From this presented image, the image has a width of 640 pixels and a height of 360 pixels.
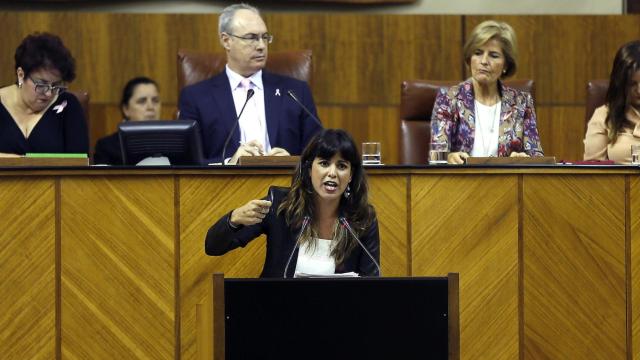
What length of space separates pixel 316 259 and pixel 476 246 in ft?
2.05

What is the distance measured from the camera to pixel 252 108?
443 cm

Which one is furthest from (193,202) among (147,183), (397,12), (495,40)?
(397,12)

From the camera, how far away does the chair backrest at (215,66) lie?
4590 millimetres

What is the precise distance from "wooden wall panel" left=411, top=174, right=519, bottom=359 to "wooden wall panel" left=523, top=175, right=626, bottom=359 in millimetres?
50

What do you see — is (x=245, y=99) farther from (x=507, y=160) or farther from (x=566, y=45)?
(x=566, y=45)

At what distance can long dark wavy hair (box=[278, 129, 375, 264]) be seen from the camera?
3.08 meters

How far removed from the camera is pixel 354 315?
255 cm

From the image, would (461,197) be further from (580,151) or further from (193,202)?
(580,151)

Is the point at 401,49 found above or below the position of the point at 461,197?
above

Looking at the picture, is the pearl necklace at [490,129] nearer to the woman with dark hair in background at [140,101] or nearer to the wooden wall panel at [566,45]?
the wooden wall panel at [566,45]

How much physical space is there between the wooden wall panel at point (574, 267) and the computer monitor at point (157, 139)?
3.25 feet

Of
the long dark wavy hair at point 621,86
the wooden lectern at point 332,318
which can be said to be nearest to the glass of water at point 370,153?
the long dark wavy hair at point 621,86

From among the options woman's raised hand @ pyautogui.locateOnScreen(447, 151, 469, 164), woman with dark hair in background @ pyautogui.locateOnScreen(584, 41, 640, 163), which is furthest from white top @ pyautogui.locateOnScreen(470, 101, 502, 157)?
woman with dark hair in background @ pyautogui.locateOnScreen(584, 41, 640, 163)

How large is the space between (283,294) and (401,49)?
2.91m
